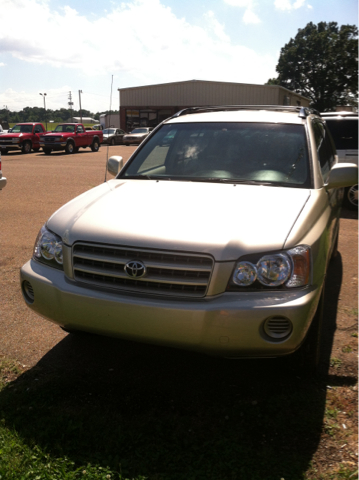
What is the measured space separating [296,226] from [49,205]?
7927 mm

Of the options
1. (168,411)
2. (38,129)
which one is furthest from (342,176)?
(38,129)

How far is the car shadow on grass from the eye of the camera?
2.46 m

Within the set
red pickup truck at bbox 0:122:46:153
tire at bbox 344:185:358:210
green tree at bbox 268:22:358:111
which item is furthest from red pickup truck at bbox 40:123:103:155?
green tree at bbox 268:22:358:111

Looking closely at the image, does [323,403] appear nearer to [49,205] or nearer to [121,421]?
[121,421]

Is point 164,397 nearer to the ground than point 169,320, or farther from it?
nearer to the ground

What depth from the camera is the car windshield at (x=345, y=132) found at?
9555 mm

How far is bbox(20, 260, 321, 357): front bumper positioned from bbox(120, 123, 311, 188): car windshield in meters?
1.26

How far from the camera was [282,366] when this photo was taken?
3406 millimetres

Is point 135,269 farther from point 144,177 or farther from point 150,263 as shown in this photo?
point 144,177

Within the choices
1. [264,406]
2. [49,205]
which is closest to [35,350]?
[264,406]

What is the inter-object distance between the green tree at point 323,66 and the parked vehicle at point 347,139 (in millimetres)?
59520

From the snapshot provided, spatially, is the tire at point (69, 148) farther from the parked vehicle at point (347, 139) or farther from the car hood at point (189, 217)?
the car hood at point (189, 217)

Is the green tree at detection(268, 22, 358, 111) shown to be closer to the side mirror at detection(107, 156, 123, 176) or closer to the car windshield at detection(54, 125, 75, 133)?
the car windshield at detection(54, 125, 75, 133)

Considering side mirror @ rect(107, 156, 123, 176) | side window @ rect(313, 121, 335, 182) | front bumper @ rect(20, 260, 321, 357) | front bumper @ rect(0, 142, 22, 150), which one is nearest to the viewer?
front bumper @ rect(20, 260, 321, 357)
